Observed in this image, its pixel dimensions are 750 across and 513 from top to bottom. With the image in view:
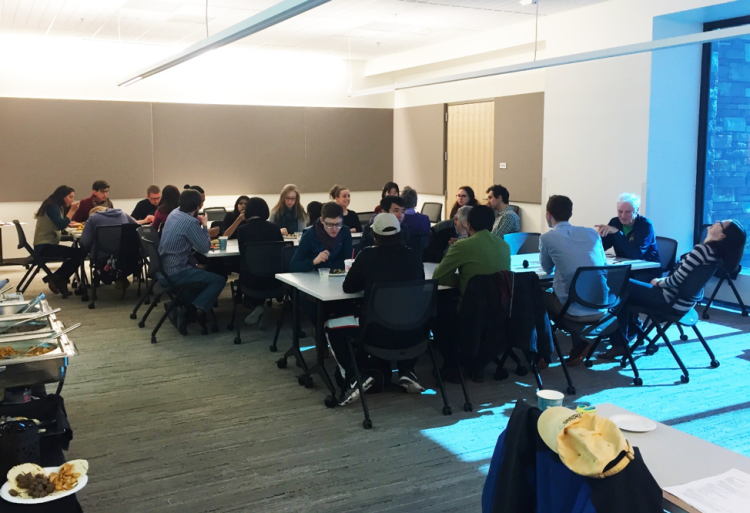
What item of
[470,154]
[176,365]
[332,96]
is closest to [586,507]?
[176,365]

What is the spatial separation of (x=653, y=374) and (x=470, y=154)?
626 cm

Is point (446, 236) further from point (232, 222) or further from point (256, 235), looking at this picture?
point (232, 222)

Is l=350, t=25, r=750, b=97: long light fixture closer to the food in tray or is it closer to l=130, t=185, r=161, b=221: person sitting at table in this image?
l=130, t=185, r=161, b=221: person sitting at table

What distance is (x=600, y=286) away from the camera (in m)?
4.84

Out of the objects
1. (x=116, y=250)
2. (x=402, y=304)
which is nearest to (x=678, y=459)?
(x=402, y=304)

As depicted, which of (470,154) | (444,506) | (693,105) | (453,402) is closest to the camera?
(444,506)

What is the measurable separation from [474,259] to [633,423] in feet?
8.17

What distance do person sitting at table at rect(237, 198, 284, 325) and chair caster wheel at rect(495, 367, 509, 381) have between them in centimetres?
218

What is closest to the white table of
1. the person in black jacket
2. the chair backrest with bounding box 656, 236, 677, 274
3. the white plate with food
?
the white plate with food

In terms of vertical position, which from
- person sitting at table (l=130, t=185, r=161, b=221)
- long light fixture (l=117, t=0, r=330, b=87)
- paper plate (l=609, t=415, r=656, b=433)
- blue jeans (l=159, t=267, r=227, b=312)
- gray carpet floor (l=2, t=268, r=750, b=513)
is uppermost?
long light fixture (l=117, t=0, r=330, b=87)

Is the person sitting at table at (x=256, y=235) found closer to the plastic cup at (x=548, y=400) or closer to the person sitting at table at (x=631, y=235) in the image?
the person sitting at table at (x=631, y=235)

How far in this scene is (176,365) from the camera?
5414 millimetres

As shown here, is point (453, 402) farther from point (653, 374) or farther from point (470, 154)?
point (470, 154)

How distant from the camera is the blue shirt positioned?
4949mm
